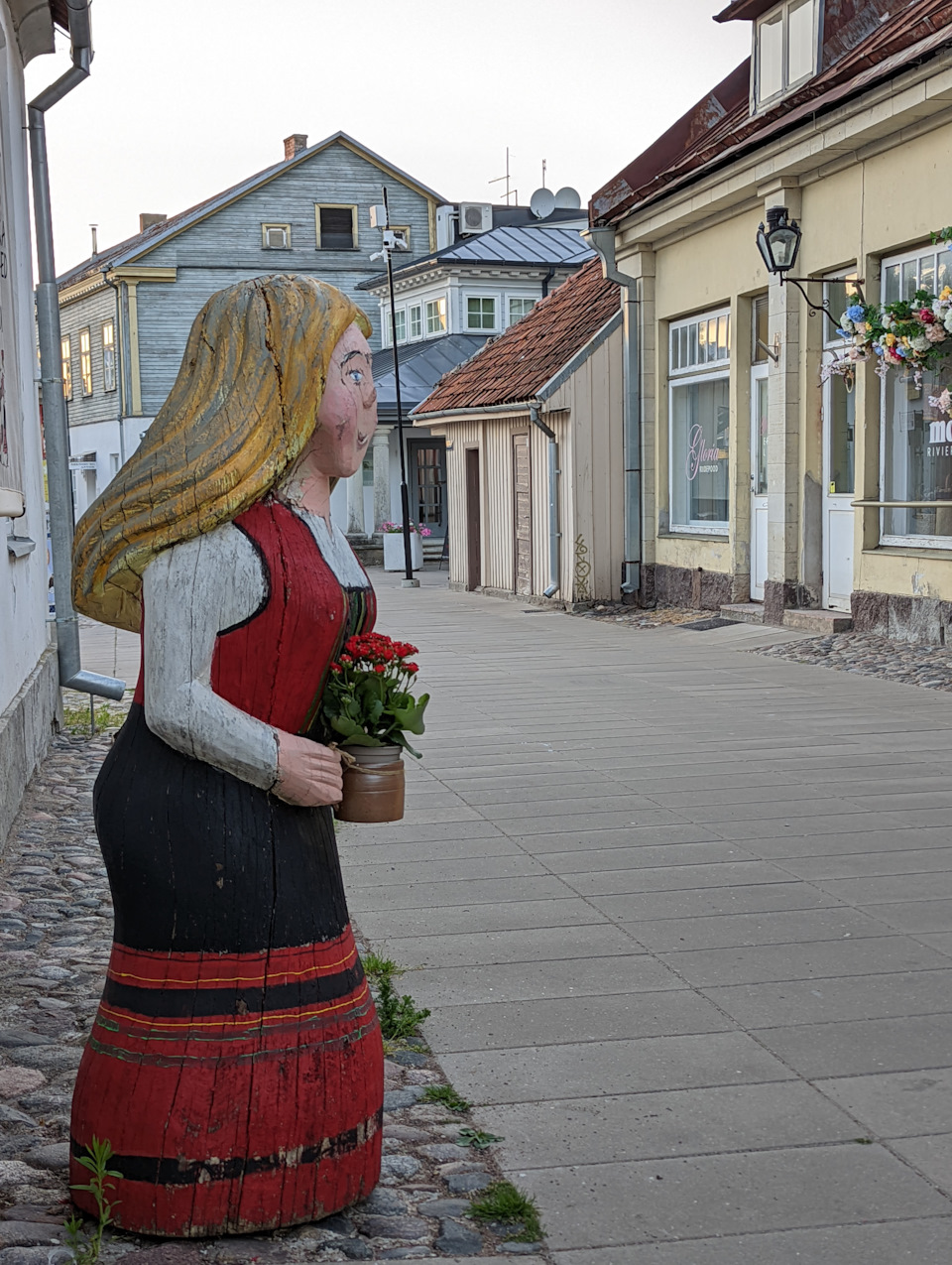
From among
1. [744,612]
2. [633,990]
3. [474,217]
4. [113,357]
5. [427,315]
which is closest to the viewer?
[633,990]

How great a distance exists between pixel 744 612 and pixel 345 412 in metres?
13.3

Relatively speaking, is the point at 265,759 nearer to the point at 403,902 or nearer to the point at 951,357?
the point at 403,902

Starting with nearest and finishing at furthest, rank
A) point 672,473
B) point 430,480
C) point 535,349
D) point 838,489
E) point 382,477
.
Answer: point 838,489 → point 672,473 → point 535,349 → point 382,477 → point 430,480

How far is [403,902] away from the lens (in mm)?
5598

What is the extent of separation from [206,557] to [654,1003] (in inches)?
87.8

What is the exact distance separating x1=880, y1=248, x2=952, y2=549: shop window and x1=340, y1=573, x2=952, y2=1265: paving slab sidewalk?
3.44 m

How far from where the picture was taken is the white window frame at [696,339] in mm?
16844

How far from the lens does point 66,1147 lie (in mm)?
3406

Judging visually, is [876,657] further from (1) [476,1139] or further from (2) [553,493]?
(1) [476,1139]

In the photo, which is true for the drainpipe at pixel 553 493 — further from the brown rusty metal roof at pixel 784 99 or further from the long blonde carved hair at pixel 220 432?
the long blonde carved hair at pixel 220 432

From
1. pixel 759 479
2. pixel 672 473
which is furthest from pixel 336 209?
pixel 759 479

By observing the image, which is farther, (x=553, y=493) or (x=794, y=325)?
(x=553, y=493)

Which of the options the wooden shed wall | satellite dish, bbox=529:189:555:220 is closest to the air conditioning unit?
satellite dish, bbox=529:189:555:220

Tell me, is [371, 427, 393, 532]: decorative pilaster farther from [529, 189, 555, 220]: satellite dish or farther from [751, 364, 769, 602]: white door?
[751, 364, 769, 602]: white door
